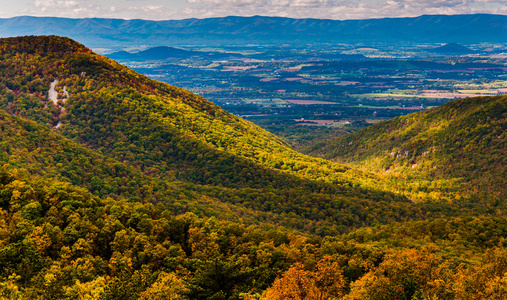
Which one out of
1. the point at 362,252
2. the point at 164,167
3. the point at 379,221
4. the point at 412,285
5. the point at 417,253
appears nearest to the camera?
the point at 412,285

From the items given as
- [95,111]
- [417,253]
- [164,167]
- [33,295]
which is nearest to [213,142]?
[164,167]

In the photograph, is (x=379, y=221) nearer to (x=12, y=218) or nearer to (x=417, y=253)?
(x=417, y=253)

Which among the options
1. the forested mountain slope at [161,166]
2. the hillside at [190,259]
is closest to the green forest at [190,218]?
the hillside at [190,259]

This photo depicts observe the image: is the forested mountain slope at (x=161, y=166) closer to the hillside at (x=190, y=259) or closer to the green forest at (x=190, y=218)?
the green forest at (x=190, y=218)

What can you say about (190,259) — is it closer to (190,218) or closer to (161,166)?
(190,218)

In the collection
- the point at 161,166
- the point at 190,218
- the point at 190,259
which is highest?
the point at 190,218

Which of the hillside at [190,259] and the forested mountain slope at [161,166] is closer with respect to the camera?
the hillside at [190,259]

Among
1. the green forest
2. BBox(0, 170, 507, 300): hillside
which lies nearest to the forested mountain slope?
the green forest

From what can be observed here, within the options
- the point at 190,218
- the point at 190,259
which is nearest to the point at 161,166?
the point at 190,218
